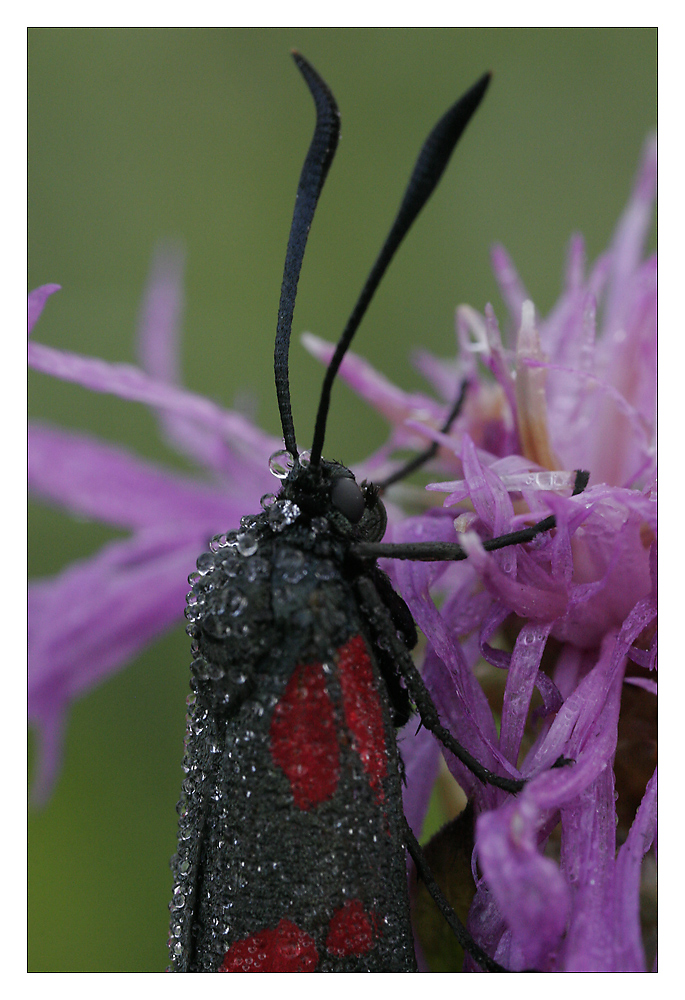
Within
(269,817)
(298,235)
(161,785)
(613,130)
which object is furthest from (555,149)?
(269,817)

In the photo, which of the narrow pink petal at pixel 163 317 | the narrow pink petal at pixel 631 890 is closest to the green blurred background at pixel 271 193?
the narrow pink petal at pixel 163 317

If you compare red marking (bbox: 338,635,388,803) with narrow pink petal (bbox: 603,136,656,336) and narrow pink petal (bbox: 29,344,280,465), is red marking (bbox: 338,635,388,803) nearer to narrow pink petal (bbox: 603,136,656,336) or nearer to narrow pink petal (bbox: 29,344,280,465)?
narrow pink petal (bbox: 29,344,280,465)

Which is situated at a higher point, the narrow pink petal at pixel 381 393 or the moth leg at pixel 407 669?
the narrow pink petal at pixel 381 393

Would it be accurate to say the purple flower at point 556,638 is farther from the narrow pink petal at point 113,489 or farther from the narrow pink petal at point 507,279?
the narrow pink petal at point 113,489

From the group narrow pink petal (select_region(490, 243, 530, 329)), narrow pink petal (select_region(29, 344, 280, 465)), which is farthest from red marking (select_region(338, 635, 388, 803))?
narrow pink petal (select_region(490, 243, 530, 329))

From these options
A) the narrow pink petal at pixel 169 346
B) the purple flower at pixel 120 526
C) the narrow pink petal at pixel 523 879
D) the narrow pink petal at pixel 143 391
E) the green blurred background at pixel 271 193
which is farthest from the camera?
the green blurred background at pixel 271 193

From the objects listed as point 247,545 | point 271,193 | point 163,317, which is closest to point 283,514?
point 247,545
